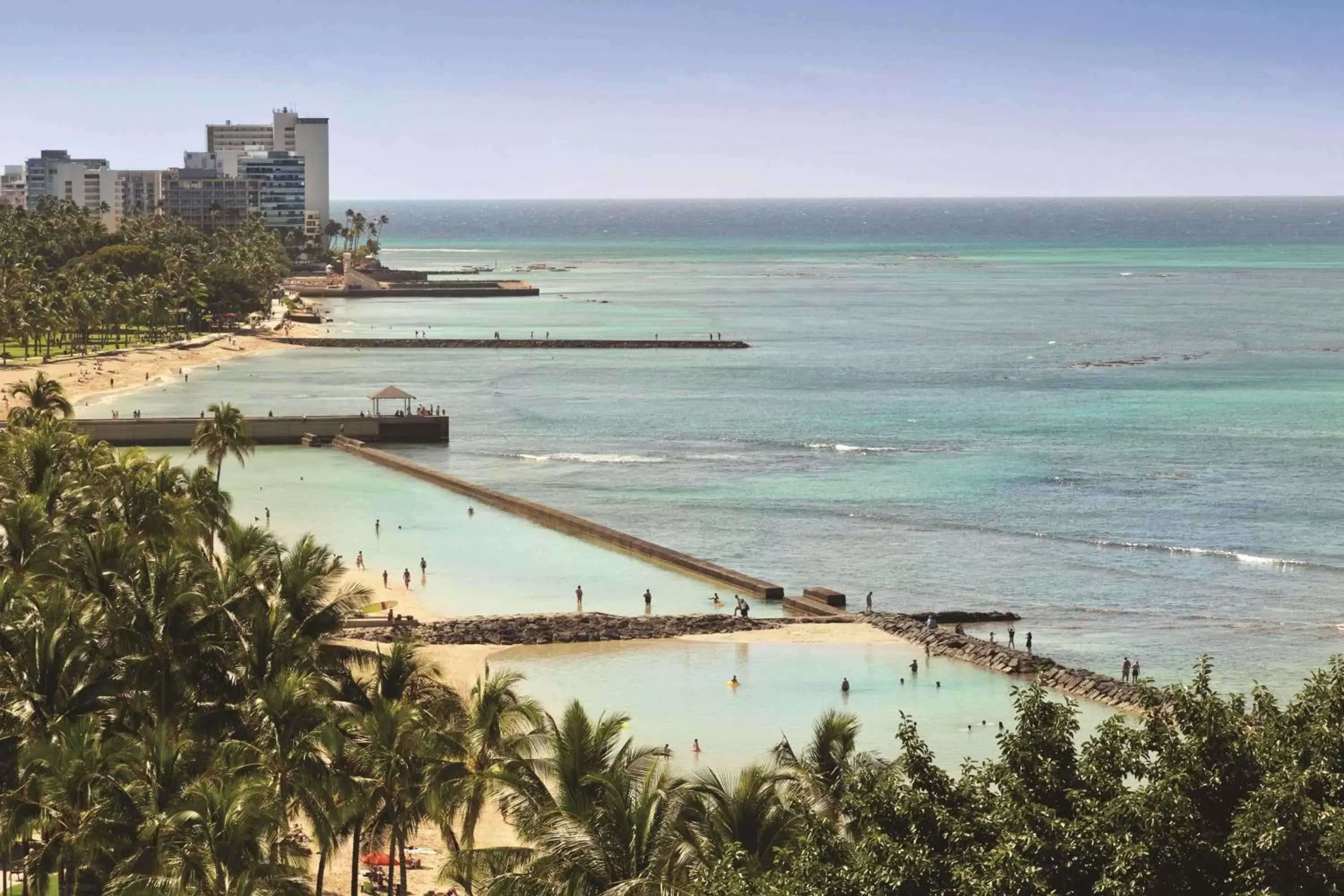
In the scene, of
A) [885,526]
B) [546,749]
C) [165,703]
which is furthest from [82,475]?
[885,526]

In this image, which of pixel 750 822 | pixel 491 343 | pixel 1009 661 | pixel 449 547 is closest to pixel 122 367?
pixel 491 343

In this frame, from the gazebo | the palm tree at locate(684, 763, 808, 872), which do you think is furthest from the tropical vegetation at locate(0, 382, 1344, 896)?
the gazebo

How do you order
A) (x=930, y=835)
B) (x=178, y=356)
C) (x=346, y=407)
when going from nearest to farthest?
(x=930, y=835), (x=346, y=407), (x=178, y=356)

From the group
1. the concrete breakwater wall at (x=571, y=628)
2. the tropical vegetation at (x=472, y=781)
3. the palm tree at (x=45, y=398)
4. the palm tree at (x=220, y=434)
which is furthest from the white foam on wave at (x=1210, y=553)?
the tropical vegetation at (x=472, y=781)

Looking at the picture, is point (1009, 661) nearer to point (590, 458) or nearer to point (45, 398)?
point (45, 398)

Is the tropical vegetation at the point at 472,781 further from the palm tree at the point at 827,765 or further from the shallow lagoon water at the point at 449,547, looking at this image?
the shallow lagoon water at the point at 449,547

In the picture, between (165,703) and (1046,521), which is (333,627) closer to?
(165,703)

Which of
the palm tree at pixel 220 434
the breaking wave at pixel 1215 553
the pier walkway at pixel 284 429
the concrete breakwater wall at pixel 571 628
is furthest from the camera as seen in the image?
the pier walkway at pixel 284 429
